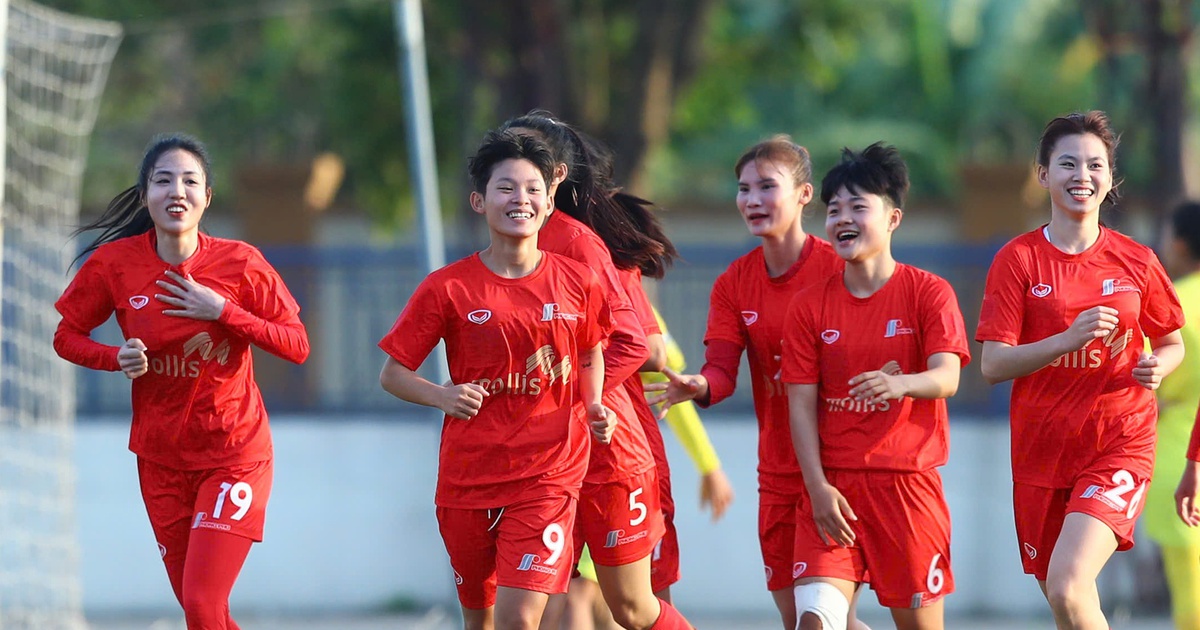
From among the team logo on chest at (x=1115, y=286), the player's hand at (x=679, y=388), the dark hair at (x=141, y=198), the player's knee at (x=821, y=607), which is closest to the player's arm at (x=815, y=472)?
the player's knee at (x=821, y=607)

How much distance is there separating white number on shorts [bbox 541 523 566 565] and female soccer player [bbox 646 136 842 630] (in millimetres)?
895

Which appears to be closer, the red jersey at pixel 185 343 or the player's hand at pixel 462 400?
the player's hand at pixel 462 400

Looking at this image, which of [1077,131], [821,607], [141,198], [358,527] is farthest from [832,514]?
[358,527]

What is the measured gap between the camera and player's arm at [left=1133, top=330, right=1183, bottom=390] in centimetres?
524

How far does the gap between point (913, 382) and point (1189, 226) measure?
1.91 meters

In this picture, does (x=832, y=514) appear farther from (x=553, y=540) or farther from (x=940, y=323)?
(x=553, y=540)

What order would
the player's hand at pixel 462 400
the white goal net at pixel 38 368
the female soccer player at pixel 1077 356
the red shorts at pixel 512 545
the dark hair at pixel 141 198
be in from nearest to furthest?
the player's hand at pixel 462 400 → the red shorts at pixel 512 545 → the female soccer player at pixel 1077 356 → the dark hair at pixel 141 198 → the white goal net at pixel 38 368

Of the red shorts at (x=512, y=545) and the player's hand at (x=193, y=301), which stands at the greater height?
the player's hand at (x=193, y=301)

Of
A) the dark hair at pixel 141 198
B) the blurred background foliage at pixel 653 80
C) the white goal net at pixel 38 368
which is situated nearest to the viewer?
the dark hair at pixel 141 198

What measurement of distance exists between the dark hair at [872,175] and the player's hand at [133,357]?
2444 mm

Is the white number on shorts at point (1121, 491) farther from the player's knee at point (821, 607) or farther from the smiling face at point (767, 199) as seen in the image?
the smiling face at point (767, 199)

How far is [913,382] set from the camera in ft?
17.1

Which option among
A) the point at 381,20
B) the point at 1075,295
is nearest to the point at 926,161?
the point at 381,20

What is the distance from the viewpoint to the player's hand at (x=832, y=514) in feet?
17.3
